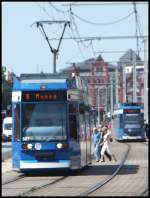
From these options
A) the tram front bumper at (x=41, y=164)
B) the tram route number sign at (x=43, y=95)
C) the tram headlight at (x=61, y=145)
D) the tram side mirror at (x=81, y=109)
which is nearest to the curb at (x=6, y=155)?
the tram side mirror at (x=81, y=109)

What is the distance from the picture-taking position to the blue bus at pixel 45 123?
2153 cm

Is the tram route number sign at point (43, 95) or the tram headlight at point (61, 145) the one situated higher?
the tram route number sign at point (43, 95)

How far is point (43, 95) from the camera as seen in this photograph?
21719 mm

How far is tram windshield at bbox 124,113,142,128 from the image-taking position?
5944cm

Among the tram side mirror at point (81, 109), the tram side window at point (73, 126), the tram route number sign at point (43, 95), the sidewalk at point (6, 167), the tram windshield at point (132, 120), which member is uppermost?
the tram route number sign at point (43, 95)

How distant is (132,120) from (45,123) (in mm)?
38946

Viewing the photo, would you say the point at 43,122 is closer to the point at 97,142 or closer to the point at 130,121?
the point at 97,142

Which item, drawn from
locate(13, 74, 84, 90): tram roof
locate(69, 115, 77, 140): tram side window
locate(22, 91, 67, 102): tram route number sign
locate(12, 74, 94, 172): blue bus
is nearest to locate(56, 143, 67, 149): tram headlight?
locate(12, 74, 94, 172): blue bus

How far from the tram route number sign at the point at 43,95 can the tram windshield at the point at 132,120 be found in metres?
37.8

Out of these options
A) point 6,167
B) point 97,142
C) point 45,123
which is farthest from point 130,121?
point 45,123

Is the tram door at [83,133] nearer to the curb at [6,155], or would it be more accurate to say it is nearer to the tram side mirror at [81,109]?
the tram side mirror at [81,109]

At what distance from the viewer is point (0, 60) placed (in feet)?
30.2

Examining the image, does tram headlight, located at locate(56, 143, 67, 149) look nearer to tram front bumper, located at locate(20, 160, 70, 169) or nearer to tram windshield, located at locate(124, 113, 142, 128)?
tram front bumper, located at locate(20, 160, 70, 169)

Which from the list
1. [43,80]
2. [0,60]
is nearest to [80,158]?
[43,80]
